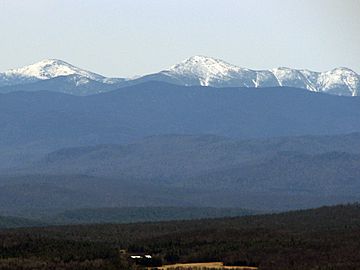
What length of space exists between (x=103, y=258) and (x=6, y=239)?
16838mm

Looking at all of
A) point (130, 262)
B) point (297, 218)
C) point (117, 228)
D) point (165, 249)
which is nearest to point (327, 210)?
point (297, 218)

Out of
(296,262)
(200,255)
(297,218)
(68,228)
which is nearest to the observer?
(296,262)

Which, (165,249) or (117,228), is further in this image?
(117,228)

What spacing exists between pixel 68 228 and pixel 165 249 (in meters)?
31.2

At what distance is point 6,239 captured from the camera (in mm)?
126562

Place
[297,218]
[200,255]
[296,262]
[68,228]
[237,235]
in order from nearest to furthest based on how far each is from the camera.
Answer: [296,262] → [200,255] → [237,235] → [68,228] → [297,218]

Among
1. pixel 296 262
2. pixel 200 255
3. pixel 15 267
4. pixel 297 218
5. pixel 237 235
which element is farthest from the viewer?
pixel 297 218

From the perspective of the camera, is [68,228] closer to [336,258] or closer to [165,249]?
[165,249]

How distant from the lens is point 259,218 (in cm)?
16550

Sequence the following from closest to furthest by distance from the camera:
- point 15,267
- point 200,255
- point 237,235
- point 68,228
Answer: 1. point 15,267
2. point 200,255
3. point 237,235
4. point 68,228

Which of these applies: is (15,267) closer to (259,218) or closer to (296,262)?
(296,262)

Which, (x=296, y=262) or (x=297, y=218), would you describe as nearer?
(x=296, y=262)

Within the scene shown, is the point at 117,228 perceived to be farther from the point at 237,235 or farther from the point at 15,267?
the point at 15,267

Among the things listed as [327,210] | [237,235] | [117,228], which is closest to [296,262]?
[237,235]
